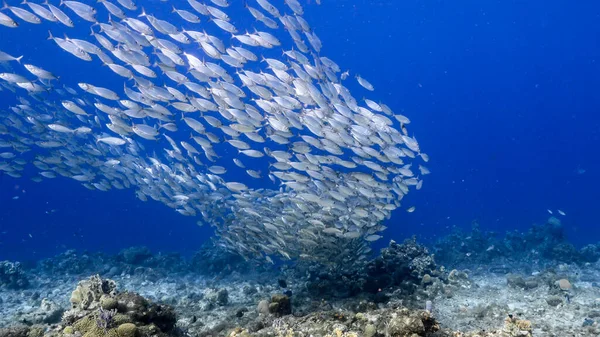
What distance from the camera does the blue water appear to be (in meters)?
79.2

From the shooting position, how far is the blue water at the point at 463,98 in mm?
79188

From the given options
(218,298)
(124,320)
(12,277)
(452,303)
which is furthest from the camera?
(12,277)

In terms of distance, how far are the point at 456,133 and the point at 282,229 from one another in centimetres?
11799

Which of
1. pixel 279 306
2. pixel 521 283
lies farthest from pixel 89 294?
pixel 521 283

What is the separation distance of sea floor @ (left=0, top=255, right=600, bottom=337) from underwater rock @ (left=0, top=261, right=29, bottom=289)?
3.04 ft

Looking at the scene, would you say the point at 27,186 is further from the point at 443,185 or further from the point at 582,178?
the point at 582,178

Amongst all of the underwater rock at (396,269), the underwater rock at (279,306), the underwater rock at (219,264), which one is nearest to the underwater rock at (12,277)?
the underwater rock at (219,264)

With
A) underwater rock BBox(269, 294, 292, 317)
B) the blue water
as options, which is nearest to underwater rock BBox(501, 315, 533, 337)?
underwater rock BBox(269, 294, 292, 317)

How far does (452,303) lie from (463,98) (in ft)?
400

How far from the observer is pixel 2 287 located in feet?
47.4

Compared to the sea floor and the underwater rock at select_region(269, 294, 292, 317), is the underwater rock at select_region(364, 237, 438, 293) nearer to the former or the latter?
the sea floor

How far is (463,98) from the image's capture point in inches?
4683

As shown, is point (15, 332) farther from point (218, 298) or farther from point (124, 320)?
point (218, 298)

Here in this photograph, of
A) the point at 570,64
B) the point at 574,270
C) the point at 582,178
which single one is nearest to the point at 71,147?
the point at 574,270
